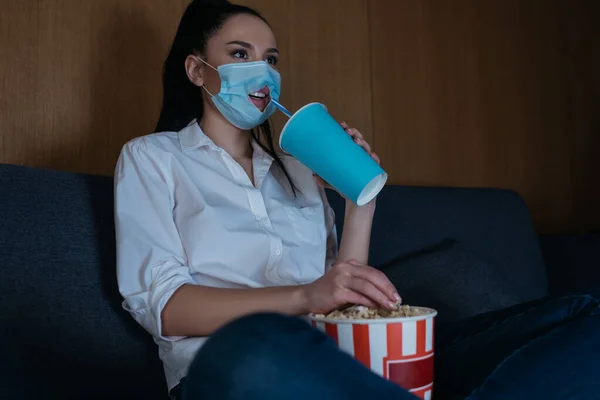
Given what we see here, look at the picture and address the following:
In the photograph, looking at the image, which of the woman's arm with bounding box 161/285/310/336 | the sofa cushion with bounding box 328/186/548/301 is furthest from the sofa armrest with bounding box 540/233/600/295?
the woman's arm with bounding box 161/285/310/336

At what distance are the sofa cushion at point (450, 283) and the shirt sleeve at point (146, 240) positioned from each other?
0.56 metres

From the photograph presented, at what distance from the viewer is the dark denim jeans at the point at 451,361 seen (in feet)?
1.74

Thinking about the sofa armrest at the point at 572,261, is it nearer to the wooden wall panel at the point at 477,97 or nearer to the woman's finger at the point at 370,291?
the wooden wall panel at the point at 477,97

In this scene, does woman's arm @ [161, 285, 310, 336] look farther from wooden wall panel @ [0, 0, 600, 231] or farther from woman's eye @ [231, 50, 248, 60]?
wooden wall panel @ [0, 0, 600, 231]

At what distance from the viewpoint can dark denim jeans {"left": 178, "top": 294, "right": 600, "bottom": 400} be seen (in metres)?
0.53

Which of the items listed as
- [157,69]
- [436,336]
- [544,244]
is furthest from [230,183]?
[544,244]

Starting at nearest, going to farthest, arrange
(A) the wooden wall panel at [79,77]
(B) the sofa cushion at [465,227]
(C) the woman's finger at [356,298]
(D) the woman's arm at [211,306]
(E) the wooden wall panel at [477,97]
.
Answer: (C) the woman's finger at [356,298] < (D) the woman's arm at [211,306] < (A) the wooden wall panel at [79,77] < (B) the sofa cushion at [465,227] < (E) the wooden wall panel at [477,97]

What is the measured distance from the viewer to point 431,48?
2.12 m

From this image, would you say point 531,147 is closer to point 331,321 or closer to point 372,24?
point 372,24

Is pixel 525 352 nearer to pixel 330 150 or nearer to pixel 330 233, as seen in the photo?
pixel 330 150

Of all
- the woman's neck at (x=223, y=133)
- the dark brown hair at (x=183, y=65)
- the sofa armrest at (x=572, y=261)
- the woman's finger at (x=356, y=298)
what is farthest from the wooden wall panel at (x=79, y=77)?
the sofa armrest at (x=572, y=261)

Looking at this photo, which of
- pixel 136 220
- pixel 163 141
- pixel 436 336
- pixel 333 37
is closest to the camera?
pixel 436 336

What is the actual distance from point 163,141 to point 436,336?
58 cm

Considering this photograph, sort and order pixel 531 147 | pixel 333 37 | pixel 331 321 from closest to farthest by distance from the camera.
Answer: pixel 331 321, pixel 333 37, pixel 531 147
